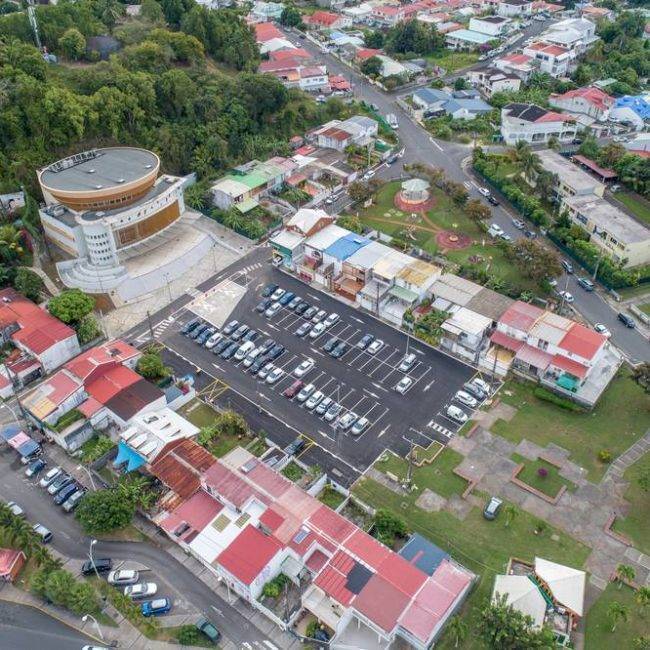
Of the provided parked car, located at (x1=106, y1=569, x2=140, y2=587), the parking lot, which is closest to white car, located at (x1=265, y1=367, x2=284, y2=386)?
the parking lot

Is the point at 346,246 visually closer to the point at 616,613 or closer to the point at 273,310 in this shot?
the point at 273,310

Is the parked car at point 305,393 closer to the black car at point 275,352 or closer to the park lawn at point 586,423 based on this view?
the black car at point 275,352

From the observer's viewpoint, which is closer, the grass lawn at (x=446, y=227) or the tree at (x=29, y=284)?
the tree at (x=29, y=284)

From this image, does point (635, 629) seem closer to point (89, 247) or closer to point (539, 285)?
point (539, 285)

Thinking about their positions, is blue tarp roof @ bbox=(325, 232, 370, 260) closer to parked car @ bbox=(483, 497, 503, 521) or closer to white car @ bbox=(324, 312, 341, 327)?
white car @ bbox=(324, 312, 341, 327)

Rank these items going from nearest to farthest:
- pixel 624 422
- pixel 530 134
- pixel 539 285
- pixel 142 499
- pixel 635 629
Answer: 1. pixel 635 629
2. pixel 142 499
3. pixel 624 422
4. pixel 539 285
5. pixel 530 134

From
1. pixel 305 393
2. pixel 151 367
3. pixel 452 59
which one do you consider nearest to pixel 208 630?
pixel 305 393

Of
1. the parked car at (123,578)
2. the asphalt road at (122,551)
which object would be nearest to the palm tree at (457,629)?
the asphalt road at (122,551)

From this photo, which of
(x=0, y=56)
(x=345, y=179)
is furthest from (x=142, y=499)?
(x=0, y=56)
